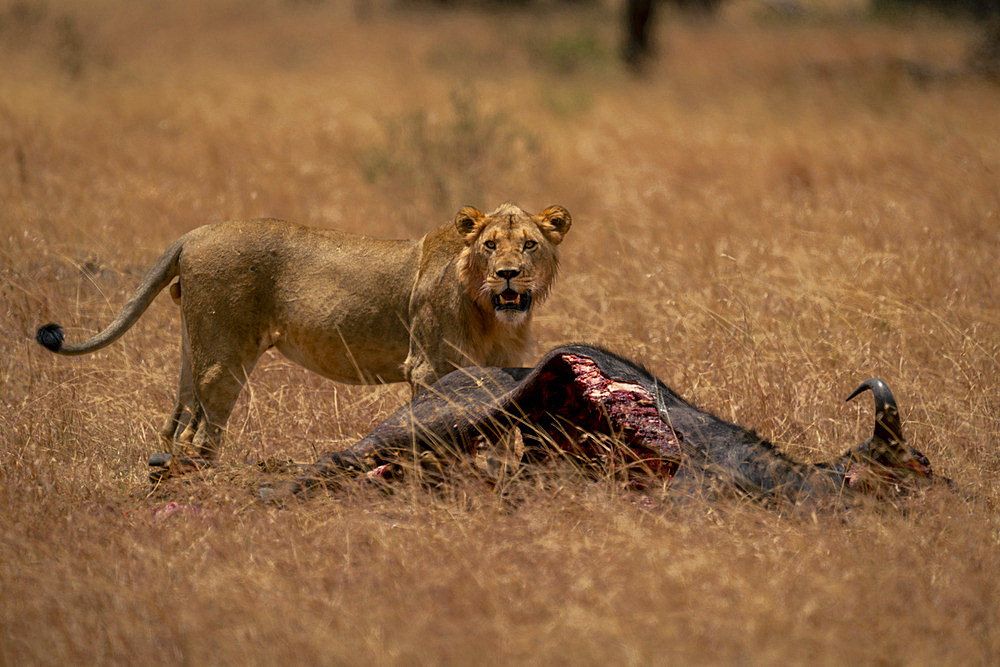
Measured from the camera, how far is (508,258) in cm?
405

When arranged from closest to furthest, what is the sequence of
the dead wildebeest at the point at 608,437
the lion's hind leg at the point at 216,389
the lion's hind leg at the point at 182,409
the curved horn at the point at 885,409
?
1. the curved horn at the point at 885,409
2. the dead wildebeest at the point at 608,437
3. the lion's hind leg at the point at 216,389
4. the lion's hind leg at the point at 182,409

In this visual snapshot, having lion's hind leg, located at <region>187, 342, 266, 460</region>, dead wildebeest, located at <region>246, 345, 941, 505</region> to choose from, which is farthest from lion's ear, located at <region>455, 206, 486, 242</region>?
lion's hind leg, located at <region>187, 342, 266, 460</region>

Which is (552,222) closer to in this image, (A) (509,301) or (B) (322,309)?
(A) (509,301)

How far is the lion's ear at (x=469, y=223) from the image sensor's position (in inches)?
166

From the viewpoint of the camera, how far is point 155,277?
14.9 ft

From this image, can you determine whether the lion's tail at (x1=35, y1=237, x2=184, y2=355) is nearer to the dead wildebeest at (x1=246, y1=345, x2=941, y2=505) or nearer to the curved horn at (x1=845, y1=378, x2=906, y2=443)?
the dead wildebeest at (x1=246, y1=345, x2=941, y2=505)

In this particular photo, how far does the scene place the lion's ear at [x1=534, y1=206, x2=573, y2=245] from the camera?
4340 mm

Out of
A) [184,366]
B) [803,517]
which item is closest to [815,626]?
[803,517]

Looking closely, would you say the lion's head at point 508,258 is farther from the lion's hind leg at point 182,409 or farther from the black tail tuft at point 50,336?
the black tail tuft at point 50,336

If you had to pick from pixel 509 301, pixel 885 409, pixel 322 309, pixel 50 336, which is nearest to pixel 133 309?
pixel 50 336

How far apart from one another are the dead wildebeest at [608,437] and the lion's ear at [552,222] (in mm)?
A: 585

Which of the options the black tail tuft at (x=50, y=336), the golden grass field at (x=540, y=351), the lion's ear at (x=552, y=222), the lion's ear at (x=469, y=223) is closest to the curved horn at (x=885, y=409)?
the golden grass field at (x=540, y=351)

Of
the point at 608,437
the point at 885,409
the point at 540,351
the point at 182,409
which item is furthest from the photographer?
the point at 540,351

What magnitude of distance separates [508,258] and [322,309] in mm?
905
